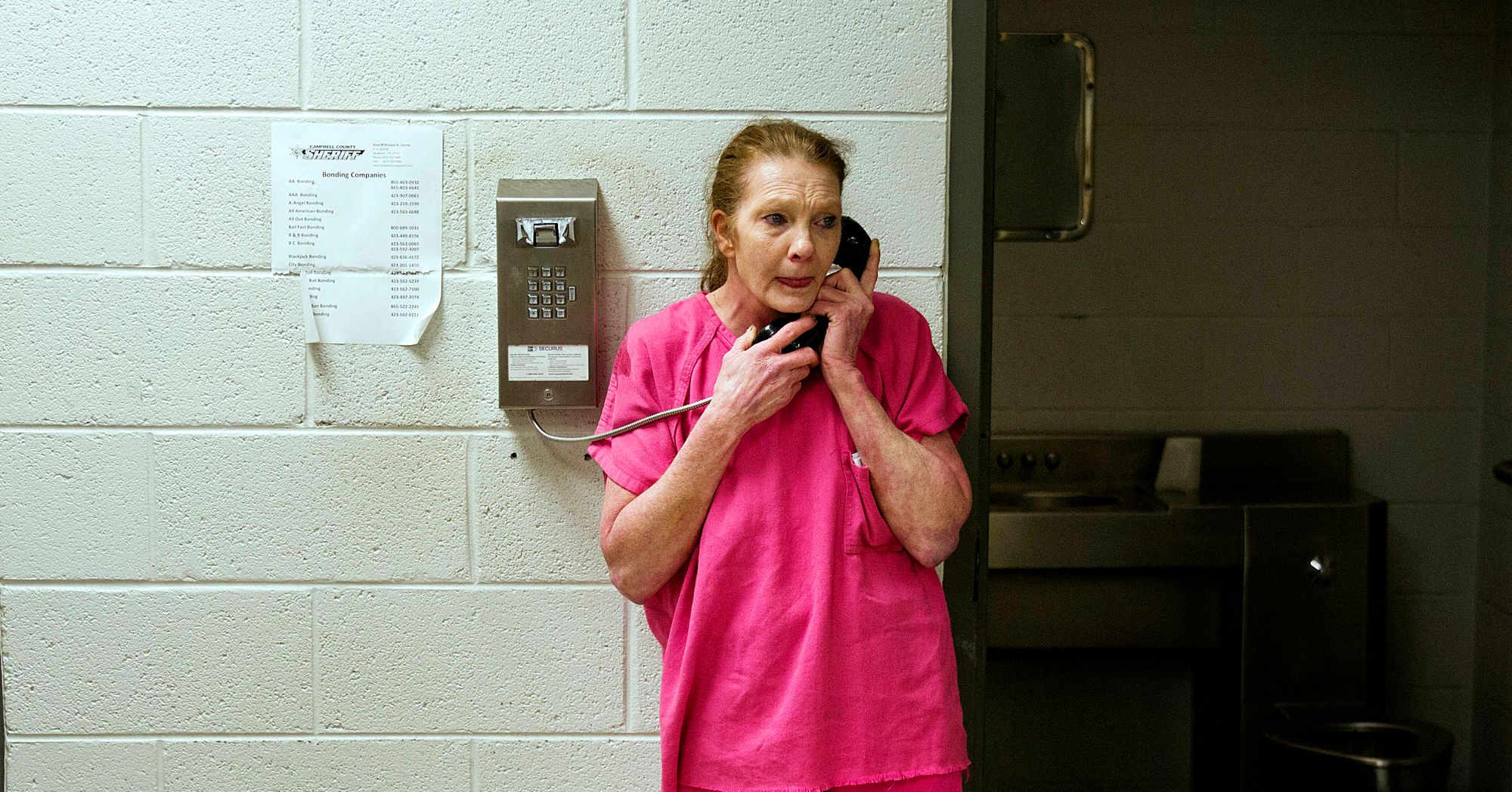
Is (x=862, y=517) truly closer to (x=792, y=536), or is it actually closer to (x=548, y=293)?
(x=792, y=536)

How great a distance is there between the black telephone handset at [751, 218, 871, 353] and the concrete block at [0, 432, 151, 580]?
3.12ft

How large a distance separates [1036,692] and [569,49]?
2304 millimetres

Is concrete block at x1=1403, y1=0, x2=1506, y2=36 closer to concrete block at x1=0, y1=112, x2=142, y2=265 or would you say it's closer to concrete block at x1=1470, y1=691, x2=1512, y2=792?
concrete block at x1=1470, y1=691, x2=1512, y2=792

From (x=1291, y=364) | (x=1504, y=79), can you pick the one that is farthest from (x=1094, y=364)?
(x=1504, y=79)

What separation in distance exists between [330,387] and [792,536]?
73 cm

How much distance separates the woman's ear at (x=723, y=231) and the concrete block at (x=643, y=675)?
567mm

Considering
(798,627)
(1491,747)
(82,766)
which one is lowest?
(1491,747)

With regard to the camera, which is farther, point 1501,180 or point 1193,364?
point 1193,364

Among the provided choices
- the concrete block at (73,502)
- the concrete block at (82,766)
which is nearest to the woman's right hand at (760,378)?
the concrete block at (73,502)

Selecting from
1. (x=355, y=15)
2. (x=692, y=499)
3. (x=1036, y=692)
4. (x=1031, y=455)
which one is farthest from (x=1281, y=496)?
(x=355, y=15)

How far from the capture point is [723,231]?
1.45 meters

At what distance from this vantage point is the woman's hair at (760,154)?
4.61 feet

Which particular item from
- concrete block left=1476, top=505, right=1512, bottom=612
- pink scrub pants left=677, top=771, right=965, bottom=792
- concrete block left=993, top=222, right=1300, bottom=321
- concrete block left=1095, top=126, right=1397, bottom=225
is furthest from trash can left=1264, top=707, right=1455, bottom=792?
pink scrub pants left=677, top=771, right=965, bottom=792

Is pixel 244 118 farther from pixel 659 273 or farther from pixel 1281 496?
pixel 1281 496
